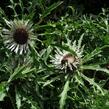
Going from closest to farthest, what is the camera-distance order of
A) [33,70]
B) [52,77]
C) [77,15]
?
[33,70], [52,77], [77,15]

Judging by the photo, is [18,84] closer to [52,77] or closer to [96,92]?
[52,77]

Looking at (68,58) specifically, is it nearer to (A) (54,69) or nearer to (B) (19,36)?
→ (A) (54,69)

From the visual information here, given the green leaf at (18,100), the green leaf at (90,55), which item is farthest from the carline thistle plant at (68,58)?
the green leaf at (18,100)

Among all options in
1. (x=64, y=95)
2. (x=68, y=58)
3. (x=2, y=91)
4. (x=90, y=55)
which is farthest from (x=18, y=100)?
(x=90, y=55)

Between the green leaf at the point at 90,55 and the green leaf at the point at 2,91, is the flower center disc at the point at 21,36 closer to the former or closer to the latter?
the green leaf at the point at 2,91

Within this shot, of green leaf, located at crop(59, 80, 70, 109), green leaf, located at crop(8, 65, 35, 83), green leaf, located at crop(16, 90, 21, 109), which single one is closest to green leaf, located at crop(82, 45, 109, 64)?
green leaf, located at crop(59, 80, 70, 109)

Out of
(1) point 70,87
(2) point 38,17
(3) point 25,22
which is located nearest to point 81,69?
(1) point 70,87

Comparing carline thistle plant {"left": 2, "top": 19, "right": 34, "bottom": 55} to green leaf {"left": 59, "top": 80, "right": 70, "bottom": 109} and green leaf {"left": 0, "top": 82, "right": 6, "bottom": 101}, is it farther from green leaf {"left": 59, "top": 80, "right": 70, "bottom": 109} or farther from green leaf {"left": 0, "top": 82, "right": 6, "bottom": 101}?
green leaf {"left": 59, "top": 80, "right": 70, "bottom": 109}
